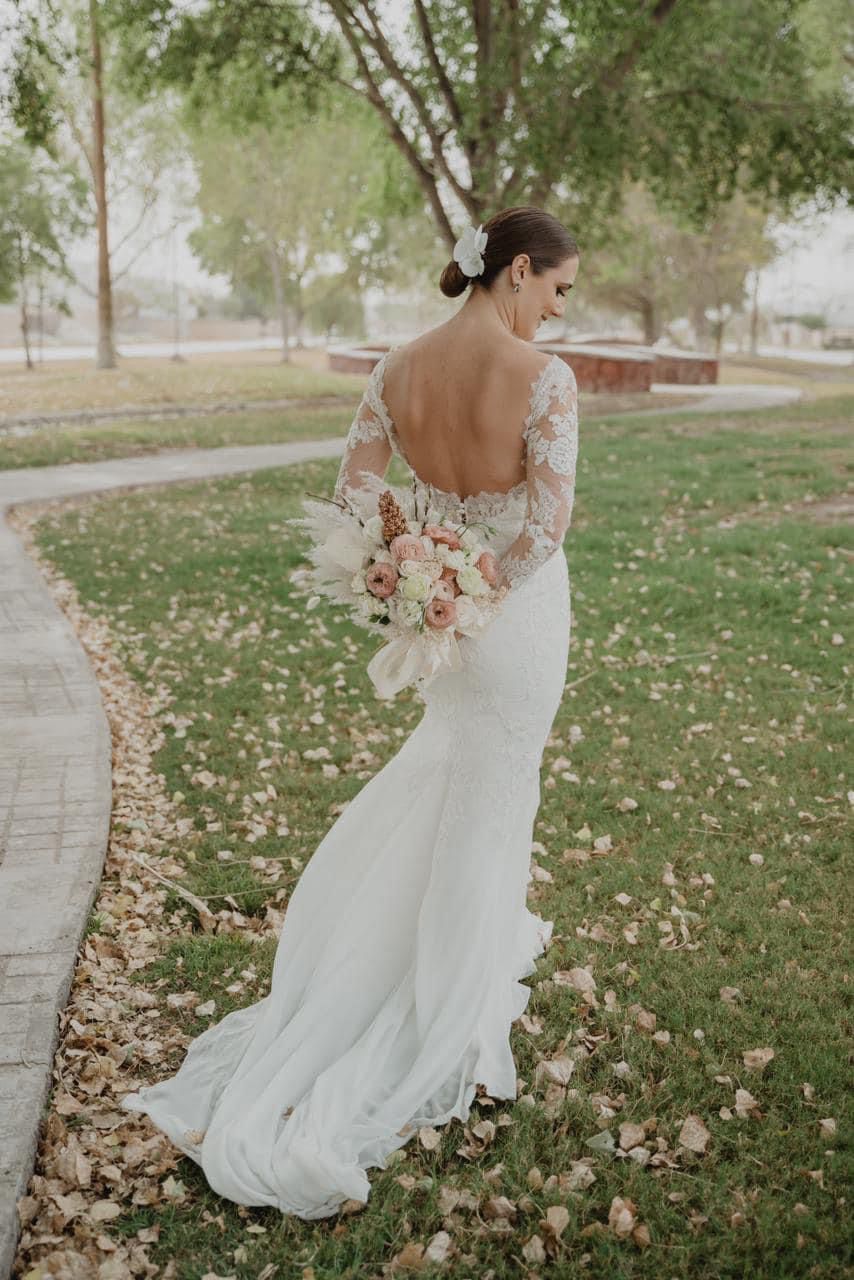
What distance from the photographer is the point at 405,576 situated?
330 centimetres

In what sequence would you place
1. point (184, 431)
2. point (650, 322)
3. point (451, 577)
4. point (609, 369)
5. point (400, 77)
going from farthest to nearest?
point (650, 322) < point (609, 369) < point (184, 431) < point (400, 77) < point (451, 577)

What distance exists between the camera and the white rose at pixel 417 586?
10.7ft

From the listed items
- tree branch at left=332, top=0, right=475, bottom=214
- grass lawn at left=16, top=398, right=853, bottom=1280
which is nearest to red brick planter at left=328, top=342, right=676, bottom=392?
tree branch at left=332, top=0, right=475, bottom=214

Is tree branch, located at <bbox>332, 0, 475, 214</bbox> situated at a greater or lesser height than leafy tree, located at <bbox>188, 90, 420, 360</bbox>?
lesser

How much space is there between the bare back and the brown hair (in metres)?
0.24

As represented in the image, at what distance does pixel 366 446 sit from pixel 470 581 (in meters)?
0.80

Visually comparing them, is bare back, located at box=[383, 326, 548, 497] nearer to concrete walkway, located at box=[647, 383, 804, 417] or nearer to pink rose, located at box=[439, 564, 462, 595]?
pink rose, located at box=[439, 564, 462, 595]

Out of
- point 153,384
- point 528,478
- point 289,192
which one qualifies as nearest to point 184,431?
point 153,384

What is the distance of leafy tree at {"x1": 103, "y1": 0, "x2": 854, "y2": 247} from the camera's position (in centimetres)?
1565

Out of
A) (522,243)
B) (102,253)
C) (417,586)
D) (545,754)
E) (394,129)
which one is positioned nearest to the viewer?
(417,586)

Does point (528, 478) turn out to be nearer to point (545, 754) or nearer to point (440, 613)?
point (440, 613)

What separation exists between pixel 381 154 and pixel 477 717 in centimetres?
2093

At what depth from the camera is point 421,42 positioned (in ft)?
57.8

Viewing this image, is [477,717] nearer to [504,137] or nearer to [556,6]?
[504,137]
